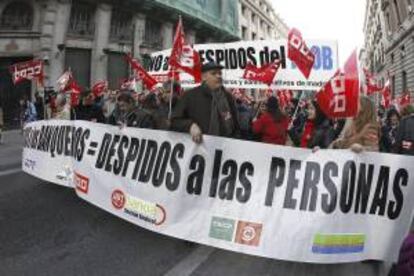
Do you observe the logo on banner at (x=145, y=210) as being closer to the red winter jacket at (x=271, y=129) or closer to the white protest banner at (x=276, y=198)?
the white protest banner at (x=276, y=198)

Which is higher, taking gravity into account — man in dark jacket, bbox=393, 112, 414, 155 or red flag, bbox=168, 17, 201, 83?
red flag, bbox=168, 17, 201, 83

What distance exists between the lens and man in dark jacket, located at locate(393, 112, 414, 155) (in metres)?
8.09

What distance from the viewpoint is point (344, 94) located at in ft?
18.5

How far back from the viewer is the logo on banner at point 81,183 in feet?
23.4

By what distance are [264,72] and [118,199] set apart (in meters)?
6.88

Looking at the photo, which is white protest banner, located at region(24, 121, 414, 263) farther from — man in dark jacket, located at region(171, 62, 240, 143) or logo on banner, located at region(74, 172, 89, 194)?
logo on banner, located at region(74, 172, 89, 194)

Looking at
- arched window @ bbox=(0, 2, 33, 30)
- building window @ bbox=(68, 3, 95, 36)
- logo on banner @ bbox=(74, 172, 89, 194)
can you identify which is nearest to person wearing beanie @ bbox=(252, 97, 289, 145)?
logo on banner @ bbox=(74, 172, 89, 194)

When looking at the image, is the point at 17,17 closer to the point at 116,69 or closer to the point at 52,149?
the point at 116,69

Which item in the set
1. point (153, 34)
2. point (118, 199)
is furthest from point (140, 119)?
point (153, 34)

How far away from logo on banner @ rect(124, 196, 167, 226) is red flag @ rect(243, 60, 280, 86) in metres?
6.89

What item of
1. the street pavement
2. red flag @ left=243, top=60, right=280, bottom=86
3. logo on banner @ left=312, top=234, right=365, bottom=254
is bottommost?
the street pavement

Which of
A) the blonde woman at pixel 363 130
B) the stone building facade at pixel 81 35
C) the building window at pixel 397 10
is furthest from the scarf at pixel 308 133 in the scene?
the building window at pixel 397 10

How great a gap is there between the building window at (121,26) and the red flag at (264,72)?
26.6 m

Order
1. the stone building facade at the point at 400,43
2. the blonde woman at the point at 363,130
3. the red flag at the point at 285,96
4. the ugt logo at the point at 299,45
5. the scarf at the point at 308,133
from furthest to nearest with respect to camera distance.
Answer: the stone building facade at the point at 400,43, the red flag at the point at 285,96, the ugt logo at the point at 299,45, the scarf at the point at 308,133, the blonde woman at the point at 363,130
